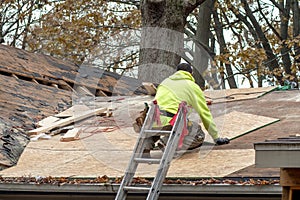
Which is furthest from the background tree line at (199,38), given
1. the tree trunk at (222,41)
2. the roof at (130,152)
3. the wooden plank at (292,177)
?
the wooden plank at (292,177)

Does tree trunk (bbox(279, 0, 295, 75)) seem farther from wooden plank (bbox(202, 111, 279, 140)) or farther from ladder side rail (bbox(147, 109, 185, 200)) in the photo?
ladder side rail (bbox(147, 109, 185, 200))

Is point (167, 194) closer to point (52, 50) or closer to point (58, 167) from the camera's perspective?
point (58, 167)

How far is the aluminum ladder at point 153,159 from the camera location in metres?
7.68

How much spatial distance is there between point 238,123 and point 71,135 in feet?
7.92

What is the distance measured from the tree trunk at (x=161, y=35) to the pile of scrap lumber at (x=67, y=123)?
17.0ft

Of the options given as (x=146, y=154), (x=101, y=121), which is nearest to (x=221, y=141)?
(x=146, y=154)

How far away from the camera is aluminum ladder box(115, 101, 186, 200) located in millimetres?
7680

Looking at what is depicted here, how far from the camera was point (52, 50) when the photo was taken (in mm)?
29484

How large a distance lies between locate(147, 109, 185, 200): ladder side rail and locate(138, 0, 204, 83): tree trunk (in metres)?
9.25

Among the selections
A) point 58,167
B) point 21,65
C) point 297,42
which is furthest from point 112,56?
point 58,167

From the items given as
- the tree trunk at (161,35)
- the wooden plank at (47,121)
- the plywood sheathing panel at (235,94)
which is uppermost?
the tree trunk at (161,35)

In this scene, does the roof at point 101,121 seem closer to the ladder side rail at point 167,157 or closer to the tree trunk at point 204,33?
the ladder side rail at point 167,157

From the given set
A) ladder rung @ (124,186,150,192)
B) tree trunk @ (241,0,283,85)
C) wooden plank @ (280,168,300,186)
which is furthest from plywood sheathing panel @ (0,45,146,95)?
tree trunk @ (241,0,283,85)

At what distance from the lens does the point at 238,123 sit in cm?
1060
